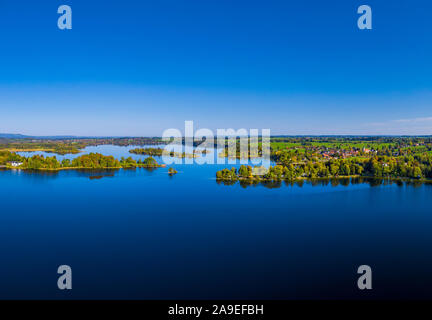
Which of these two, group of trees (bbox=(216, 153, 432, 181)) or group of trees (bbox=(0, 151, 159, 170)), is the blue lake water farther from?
group of trees (bbox=(0, 151, 159, 170))

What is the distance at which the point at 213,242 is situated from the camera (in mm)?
10148

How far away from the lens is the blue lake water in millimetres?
7285

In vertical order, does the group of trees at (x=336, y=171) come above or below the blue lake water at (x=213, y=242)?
above

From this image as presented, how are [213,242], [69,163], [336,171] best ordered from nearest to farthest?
[213,242]
[336,171]
[69,163]

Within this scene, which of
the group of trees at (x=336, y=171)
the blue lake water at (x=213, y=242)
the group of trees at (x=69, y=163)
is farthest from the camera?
the group of trees at (x=69, y=163)

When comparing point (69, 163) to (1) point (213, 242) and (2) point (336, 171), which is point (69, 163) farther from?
(2) point (336, 171)

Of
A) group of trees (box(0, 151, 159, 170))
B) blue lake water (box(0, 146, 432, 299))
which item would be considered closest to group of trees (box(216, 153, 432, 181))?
blue lake water (box(0, 146, 432, 299))

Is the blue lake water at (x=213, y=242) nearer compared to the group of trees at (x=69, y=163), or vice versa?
the blue lake water at (x=213, y=242)

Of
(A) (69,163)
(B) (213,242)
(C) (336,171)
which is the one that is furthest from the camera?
(A) (69,163)

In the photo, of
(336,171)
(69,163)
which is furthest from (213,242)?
(69,163)

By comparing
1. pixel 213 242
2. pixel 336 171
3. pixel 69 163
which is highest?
pixel 69 163

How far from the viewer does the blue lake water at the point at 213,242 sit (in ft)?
23.9

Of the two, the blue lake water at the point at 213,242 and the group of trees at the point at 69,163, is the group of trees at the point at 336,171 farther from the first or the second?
the group of trees at the point at 69,163

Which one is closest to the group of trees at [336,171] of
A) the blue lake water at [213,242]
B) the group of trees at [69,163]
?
the blue lake water at [213,242]
